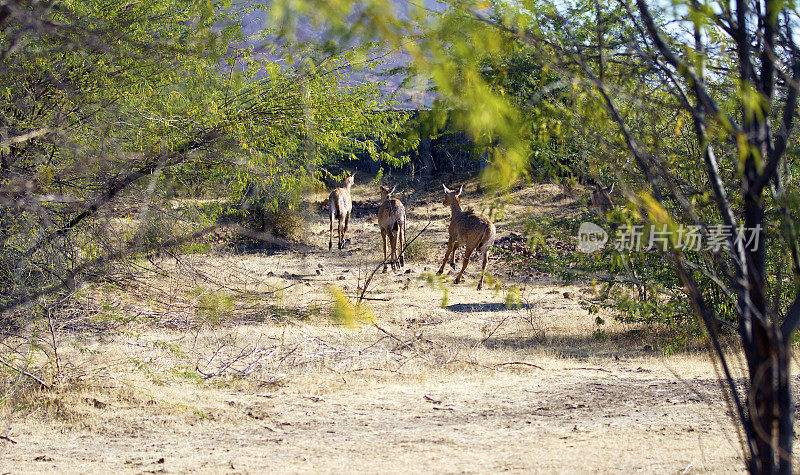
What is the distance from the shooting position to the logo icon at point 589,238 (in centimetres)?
783

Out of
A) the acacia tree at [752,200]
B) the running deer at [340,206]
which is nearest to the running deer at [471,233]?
the running deer at [340,206]

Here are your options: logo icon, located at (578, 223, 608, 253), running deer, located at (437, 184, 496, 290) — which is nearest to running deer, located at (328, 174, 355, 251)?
running deer, located at (437, 184, 496, 290)

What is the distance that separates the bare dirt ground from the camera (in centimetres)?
473

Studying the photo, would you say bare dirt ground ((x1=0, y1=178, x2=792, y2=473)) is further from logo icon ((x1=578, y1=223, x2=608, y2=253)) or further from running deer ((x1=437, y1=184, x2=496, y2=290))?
running deer ((x1=437, y1=184, x2=496, y2=290))

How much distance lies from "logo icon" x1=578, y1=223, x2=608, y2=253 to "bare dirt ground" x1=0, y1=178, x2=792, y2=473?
3.99 ft

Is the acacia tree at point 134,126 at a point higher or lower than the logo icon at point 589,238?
higher

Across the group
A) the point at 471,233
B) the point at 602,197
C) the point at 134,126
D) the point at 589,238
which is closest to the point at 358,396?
the point at 589,238

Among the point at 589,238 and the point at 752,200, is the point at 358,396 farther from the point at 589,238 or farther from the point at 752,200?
the point at 752,200

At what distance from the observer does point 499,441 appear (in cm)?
508

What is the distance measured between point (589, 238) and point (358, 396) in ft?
11.0

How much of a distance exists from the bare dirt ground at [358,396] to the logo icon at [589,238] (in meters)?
1.22

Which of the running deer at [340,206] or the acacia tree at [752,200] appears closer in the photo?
the acacia tree at [752,200]

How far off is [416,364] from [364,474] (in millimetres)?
2893

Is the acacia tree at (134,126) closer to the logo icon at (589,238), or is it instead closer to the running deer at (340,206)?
the logo icon at (589,238)
